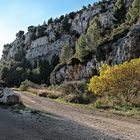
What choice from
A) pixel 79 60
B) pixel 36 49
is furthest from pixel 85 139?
pixel 36 49

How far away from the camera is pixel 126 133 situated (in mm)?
17594

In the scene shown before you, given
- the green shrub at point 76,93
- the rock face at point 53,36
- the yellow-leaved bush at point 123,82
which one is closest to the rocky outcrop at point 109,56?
the green shrub at point 76,93

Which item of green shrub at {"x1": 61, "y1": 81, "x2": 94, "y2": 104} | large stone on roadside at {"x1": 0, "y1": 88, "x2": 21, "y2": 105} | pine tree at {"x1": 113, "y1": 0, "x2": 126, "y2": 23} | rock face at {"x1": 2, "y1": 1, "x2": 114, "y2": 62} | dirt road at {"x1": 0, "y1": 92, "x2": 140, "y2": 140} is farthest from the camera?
rock face at {"x1": 2, "y1": 1, "x2": 114, "y2": 62}

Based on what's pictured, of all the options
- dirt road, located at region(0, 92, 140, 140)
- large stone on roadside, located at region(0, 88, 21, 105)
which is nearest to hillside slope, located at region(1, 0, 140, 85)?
large stone on roadside, located at region(0, 88, 21, 105)

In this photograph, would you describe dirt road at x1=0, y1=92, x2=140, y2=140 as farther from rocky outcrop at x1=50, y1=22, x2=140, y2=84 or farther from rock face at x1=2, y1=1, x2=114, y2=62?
rock face at x1=2, y1=1, x2=114, y2=62

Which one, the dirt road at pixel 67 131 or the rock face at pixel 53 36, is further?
the rock face at pixel 53 36

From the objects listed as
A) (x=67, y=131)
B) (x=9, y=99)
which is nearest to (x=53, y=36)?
(x=9, y=99)

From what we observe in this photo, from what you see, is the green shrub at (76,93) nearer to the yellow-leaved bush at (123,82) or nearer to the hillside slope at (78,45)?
the yellow-leaved bush at (123,82)

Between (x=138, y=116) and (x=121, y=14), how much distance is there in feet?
320

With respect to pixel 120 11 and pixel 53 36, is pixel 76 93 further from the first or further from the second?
pixel 53 36

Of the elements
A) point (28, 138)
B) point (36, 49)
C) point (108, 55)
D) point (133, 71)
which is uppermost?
point (36, 49)

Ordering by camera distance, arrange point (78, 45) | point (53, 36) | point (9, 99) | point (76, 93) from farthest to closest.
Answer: point (53, 36) → point (78, 45) → point (76, 93) → point (9, 99)

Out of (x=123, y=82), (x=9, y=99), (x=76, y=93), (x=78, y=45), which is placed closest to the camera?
(x=9, y=99)

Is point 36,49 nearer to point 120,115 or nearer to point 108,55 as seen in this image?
point 108,55
